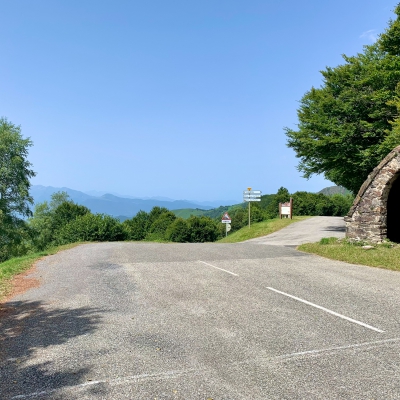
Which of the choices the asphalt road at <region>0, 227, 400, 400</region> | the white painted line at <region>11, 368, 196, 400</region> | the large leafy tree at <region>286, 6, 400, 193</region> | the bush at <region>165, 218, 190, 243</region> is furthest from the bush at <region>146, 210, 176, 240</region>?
the white painted line at <region>11, 368, 196, 400</region>

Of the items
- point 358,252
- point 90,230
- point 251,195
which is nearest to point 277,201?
point 251,195

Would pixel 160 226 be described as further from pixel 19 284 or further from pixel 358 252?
pixel 19 284

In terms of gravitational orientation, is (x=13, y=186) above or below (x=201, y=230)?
above

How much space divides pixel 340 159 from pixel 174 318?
74.6 ft

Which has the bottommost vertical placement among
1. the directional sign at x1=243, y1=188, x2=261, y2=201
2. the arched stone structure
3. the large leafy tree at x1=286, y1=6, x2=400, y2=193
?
the arched stone structure

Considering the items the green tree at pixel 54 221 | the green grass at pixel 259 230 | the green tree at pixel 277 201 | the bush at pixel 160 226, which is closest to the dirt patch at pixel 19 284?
the green grass at pixel 259 230

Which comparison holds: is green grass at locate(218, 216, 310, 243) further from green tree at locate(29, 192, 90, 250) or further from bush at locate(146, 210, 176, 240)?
green tree at locate(29, 192, 90, 250)

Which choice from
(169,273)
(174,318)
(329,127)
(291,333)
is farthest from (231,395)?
(329,127)

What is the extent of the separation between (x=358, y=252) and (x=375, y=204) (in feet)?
7.94

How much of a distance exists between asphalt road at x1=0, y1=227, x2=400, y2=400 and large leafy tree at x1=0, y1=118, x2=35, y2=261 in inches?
1125

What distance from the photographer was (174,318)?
592 centimetres

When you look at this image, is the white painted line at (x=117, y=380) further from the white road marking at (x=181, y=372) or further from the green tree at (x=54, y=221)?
the green tree at (x=54, y=221)

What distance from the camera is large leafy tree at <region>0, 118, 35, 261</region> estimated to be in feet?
110

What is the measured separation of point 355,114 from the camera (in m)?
24.3
